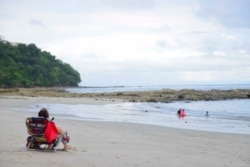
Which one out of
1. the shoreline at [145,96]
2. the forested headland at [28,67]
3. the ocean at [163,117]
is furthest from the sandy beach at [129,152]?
the forested headland at [28,67]

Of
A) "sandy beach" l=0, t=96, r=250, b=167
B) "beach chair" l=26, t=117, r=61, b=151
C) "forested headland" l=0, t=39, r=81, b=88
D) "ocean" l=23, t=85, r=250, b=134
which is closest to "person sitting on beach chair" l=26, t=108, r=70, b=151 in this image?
"beach chair" l=26, t=117, r=61, b=151

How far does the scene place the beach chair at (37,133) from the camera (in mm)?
10023

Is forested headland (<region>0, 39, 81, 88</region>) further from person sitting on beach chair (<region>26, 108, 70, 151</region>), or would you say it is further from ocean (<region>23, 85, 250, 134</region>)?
person sitting on beach chair (<region>26, 108, 70, 151</region>)

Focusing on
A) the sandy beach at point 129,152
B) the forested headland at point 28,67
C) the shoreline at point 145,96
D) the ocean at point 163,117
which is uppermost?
the forested headland at point 28,67

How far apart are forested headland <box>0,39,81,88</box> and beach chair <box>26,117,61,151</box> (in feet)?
294

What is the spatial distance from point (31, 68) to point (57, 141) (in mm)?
109315

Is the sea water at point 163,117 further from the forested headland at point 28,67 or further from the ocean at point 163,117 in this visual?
the forested headland at point 28,67

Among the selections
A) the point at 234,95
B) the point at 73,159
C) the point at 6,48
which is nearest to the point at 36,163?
the point at 73,159

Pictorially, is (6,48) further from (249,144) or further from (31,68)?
(249,144)

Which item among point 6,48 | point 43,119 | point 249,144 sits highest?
point 6,48

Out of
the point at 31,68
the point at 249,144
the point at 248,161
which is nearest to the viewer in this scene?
the point at 248,161

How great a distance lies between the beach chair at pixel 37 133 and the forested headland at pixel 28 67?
89.8 metres

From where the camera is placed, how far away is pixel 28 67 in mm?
114375

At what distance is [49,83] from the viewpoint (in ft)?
418
